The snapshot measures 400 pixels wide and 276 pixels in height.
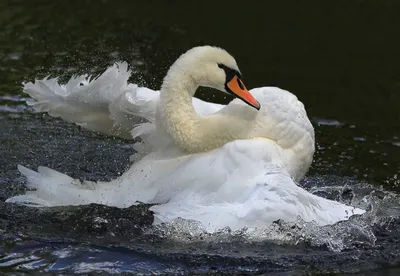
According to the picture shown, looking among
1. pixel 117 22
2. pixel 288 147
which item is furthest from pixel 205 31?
pixel 288 147

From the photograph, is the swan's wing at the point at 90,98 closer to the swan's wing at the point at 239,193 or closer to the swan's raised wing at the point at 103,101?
the swan's raised wing at the point at 103,101

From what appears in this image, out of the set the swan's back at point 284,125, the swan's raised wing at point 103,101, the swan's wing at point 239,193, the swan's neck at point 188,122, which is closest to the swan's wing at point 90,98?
the swan's raised wing at point 103,101

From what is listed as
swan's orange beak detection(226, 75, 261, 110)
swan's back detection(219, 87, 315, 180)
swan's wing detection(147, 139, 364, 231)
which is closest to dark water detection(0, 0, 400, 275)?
swan's wing detection(147, 139, 364, 231)

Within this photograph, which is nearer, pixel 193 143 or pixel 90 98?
pixel 193 143

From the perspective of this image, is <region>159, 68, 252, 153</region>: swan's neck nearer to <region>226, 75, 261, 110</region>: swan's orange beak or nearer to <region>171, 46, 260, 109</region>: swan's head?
<region>171, 46, 260, 109</region>: swan's head

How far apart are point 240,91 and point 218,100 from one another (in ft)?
14.1

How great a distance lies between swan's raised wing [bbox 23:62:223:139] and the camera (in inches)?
296

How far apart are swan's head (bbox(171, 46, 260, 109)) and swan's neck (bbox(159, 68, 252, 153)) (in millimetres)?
53

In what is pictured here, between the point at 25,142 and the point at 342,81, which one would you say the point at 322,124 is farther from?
the point at 25,142

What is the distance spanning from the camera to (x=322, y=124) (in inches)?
420

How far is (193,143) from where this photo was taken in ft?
24.1

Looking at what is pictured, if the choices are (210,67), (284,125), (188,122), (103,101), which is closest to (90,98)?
(103,101)

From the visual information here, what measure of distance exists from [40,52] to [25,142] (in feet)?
12.1

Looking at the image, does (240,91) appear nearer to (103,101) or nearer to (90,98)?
(103,101)
